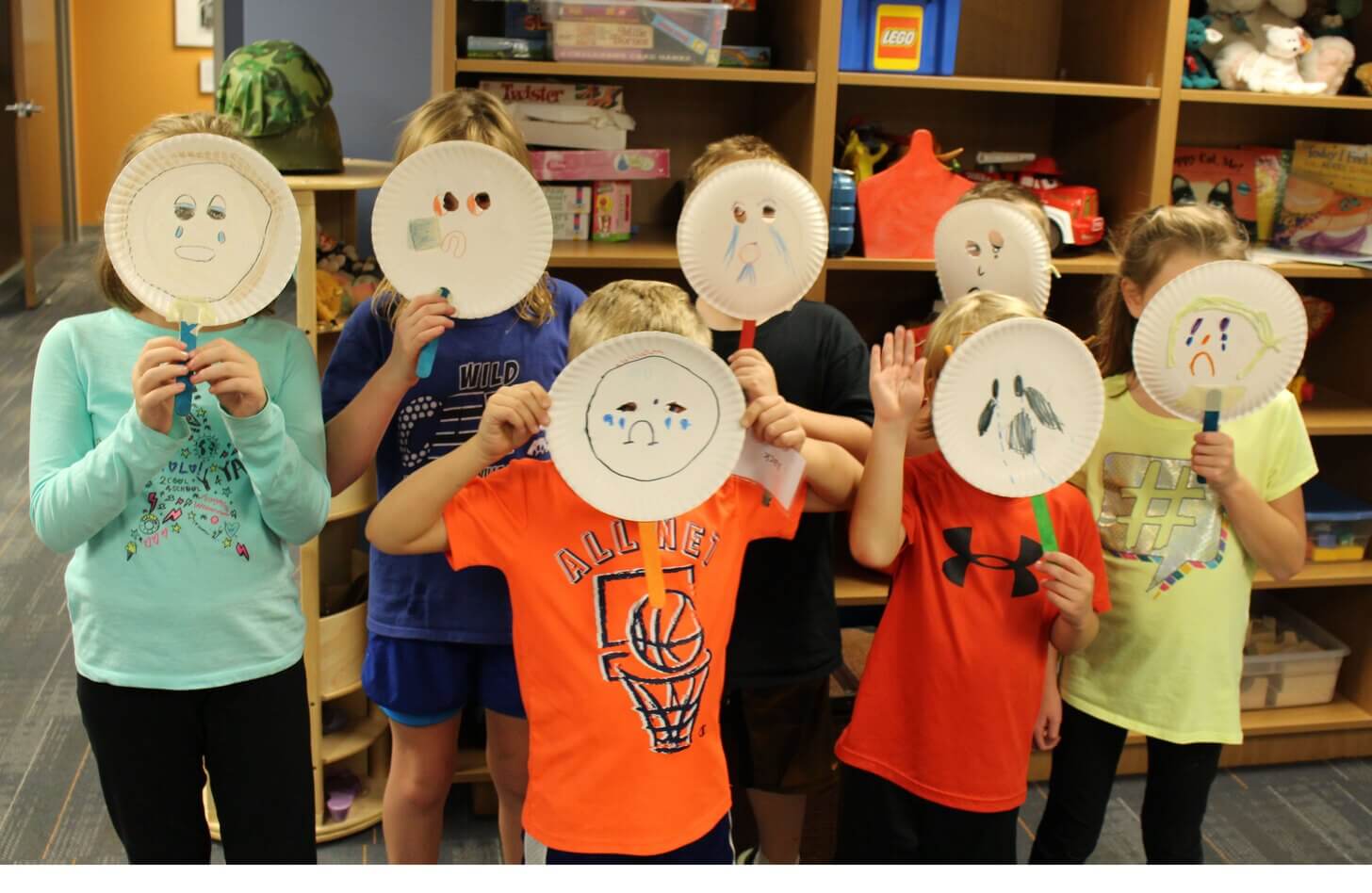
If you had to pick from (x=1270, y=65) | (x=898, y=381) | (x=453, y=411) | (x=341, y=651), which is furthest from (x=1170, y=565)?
(x=341, y=651)

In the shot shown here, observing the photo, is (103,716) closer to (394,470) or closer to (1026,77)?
(394,470)

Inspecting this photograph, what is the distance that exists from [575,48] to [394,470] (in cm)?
89

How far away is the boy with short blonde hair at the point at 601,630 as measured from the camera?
1.47m

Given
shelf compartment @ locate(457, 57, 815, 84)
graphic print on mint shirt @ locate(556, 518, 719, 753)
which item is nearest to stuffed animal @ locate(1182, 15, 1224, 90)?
shelf compartment @ locate(457, 57, 815, 84)

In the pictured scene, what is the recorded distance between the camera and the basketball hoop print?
57.9 inches

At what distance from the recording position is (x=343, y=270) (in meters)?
2.37

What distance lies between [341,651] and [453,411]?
2.70 ft

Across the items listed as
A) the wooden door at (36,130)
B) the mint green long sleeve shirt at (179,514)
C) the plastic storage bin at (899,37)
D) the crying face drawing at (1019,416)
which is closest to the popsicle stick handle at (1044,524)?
the crying face drawing at (1019,416)

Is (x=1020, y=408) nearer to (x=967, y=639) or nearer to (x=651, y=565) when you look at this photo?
(x=967, y=639)

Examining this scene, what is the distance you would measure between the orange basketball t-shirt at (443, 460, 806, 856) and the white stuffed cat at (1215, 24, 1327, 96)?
65.2 inches

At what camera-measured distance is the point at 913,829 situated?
171cm

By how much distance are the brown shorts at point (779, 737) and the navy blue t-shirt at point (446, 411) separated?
41cm

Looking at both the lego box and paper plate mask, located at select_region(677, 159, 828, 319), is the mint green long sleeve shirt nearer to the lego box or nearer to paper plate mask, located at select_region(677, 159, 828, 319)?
paper plate mask, located at select_region(677, 159, 828, 319)
